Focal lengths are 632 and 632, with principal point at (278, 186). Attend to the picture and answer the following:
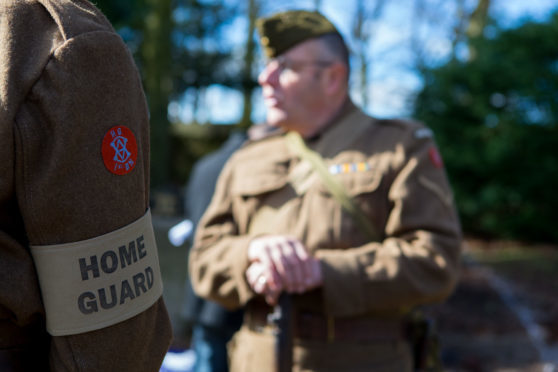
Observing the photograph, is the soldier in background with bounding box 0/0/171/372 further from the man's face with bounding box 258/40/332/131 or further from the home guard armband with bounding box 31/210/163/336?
the man's face with bounding box 258/40/332/131

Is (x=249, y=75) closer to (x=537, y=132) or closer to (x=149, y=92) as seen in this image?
(x=149, y=92)

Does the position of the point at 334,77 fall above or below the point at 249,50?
above

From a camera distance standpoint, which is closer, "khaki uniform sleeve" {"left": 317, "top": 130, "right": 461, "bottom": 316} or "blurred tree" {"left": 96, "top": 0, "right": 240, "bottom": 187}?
"khaki uniform sleeve" {"left": 317, "top": 130, "right": 461, "bottom": 316}

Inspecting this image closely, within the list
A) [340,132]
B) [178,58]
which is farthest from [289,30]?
[178,58]

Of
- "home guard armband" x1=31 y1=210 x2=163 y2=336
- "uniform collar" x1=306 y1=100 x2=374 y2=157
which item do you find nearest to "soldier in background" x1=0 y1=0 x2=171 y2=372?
"home guard armband" x1=31 y1=210 x2=163 y2=336

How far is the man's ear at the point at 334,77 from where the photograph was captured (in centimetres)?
244

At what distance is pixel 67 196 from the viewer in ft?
3.43

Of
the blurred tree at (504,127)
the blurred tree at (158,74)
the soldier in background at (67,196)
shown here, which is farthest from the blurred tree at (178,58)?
the soldier in background at (67,196)

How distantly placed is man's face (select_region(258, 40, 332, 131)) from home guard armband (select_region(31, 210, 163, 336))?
1397mm

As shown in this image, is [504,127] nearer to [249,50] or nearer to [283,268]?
[283,268]

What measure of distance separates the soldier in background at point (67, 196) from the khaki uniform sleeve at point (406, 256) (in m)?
1.10

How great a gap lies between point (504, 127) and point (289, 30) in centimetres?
807

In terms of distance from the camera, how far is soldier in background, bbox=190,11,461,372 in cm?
215

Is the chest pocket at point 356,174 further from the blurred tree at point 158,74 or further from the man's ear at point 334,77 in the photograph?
the blurred tree at point 158,74
